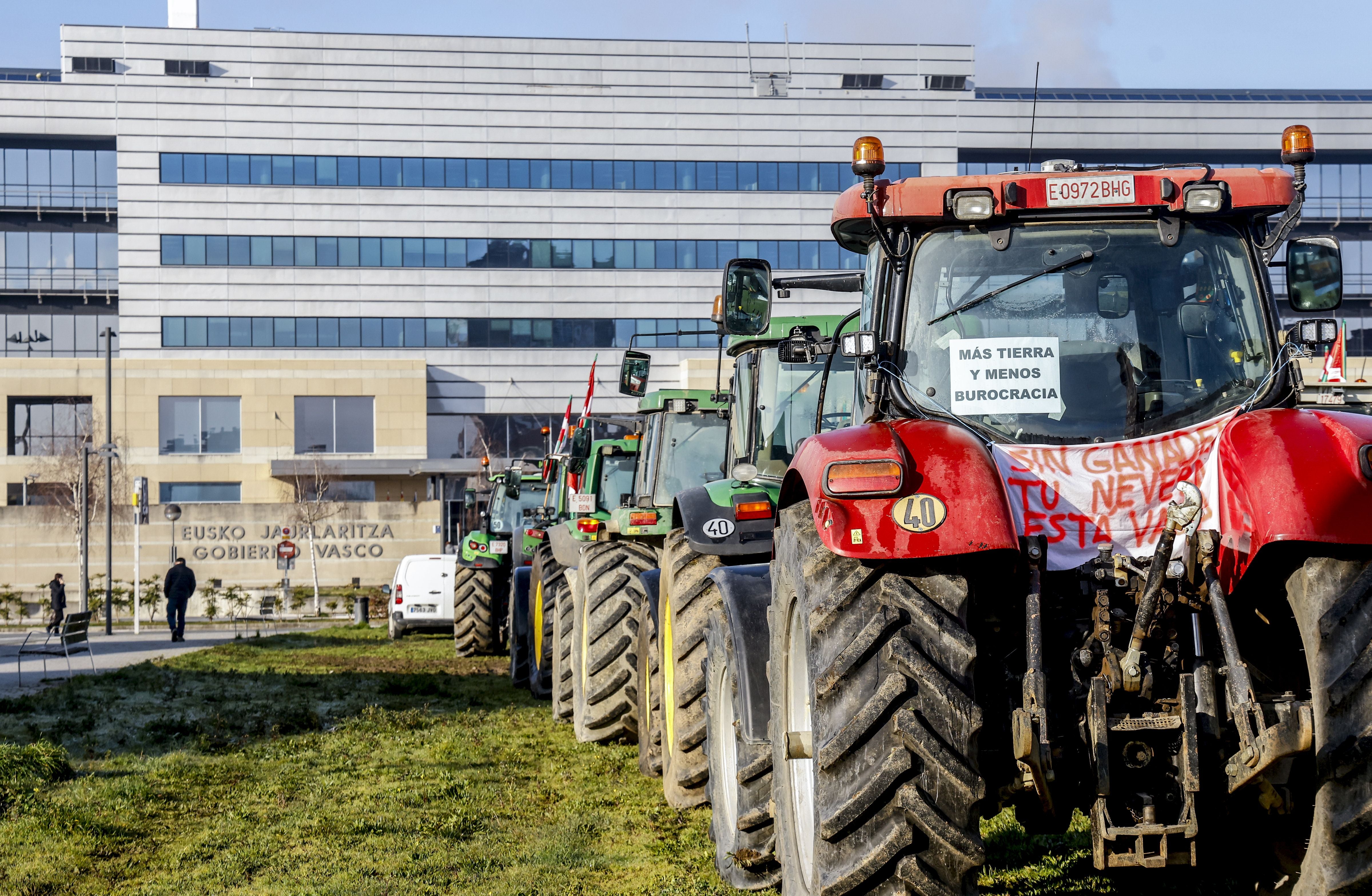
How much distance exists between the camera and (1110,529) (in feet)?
15.4

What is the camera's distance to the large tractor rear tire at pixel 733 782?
19.5 ft

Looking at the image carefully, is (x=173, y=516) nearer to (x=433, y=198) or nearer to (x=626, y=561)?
(x=433, y=198)

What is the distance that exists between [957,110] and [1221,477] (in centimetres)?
5962

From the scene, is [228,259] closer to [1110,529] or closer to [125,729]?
[125,729]

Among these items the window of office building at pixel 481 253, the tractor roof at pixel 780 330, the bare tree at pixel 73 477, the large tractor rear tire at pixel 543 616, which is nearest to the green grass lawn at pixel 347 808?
the large tractor rear tire at pixel 543 616

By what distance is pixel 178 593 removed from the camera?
29203 mm

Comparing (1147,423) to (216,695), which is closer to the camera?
(1147,423)

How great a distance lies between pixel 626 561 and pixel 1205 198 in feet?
20.8

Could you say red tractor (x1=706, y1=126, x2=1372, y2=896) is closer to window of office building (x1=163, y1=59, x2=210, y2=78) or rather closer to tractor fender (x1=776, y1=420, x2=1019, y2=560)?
tractor fender (x1=776, y1=420, x2=1019, y2=560)

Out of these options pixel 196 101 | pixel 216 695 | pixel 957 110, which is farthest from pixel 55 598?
pixel 957 110

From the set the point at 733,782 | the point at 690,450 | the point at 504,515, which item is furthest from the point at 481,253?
the point at 733,782

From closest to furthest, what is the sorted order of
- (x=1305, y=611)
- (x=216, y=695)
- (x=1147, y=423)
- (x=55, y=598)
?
(x=1305, y=611) → (x=1147, y=423) → (x=216, y=695) → (x=55, y=598)

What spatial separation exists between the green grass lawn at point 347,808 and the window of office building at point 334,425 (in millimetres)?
44256

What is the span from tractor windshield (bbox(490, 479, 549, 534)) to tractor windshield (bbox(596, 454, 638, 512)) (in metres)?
5.92
